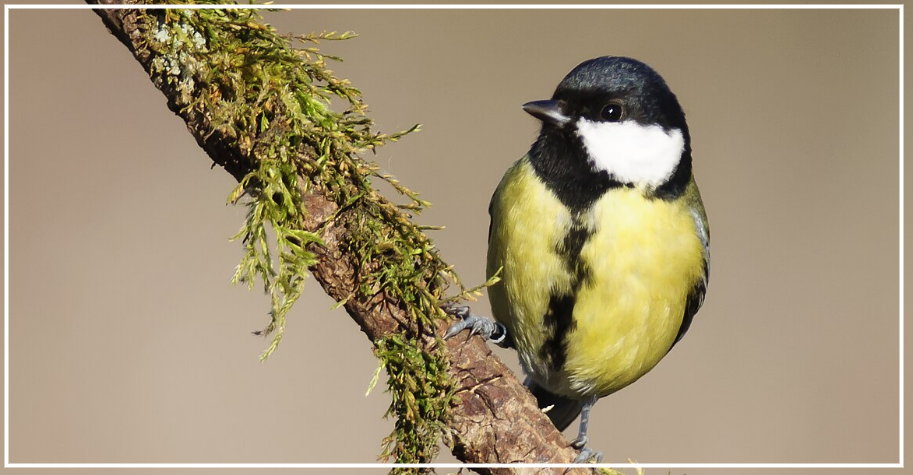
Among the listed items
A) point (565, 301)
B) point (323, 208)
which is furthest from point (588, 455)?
point (323, 208)

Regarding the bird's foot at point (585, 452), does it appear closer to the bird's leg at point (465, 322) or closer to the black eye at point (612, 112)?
the bird's leg at point (465, 322)

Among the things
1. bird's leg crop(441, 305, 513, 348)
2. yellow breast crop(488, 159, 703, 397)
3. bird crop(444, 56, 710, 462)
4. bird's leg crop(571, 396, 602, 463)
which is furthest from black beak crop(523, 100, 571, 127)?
bird's leg crop(571, 396, 602, 463)

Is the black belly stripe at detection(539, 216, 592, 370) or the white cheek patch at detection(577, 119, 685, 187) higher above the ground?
the white cheek patch at detection(577, 119, 685, 187)

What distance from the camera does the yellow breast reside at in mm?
2176

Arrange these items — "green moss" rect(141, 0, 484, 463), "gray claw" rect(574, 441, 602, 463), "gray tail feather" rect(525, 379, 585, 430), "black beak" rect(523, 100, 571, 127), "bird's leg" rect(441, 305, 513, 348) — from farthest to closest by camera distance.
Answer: "gray tail feather" rect(525, 379, 585, 430), "black beak" rect(523, 100, 571, 127), "gray claw" rect(574, 441, 602, 463), "bird's leg" rect(441, 305, 513, 348), "green moss" rect(141, 0, 484, 463)

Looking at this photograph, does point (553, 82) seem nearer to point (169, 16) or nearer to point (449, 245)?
point (449, 245)

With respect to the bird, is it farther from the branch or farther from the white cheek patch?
the branch

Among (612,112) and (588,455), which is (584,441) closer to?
(588,455)

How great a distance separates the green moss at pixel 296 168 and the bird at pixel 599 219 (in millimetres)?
327

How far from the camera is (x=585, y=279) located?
2191 mm

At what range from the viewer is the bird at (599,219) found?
7.13 feet

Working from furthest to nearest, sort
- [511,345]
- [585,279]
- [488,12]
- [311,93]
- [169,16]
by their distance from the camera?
[488,12] → [511,345] → [585,279] → [311,93] → [169,16]

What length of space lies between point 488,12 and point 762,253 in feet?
6.47

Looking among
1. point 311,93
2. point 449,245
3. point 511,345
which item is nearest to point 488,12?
point 449,245
